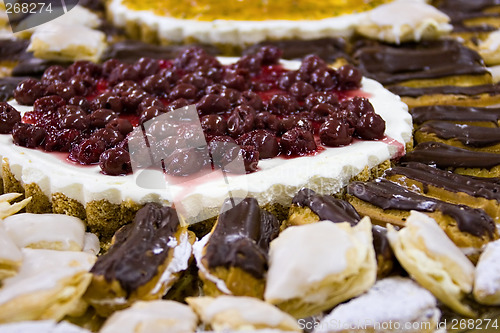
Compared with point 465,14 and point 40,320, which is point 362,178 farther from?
point 465,14

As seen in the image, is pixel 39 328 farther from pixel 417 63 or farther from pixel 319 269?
pixel 417 63

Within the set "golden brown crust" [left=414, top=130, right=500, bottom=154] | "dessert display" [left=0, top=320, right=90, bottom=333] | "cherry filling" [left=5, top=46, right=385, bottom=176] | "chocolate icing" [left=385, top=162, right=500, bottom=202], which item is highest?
"cherry filling" [left=5, top=46, right=385, bottom=176]

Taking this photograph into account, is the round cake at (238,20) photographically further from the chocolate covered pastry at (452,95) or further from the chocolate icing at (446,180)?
the chocolate icing at (446,180)

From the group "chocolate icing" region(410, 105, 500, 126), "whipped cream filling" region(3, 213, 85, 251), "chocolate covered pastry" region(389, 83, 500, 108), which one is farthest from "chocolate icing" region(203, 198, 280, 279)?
"chocolate covered pastry" region(389, 83, 500, 108)

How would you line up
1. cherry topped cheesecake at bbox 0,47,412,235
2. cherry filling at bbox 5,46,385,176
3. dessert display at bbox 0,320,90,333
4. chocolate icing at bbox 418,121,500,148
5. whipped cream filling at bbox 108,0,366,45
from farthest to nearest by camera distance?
whipped cream filling at bbox 108,0,366,45
chocolate icing at bbox 418,121,500,148
cherry filling at bbox 5,46,385,176
cherry topped cheesecake at bbox 0,47,412,235
dessert display at bbox 0,320,90,333

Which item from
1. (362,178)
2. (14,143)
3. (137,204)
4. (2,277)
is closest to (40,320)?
(2,277)

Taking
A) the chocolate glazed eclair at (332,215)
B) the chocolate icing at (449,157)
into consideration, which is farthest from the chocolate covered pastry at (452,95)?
the chocolate glazed eclair at (332,215)

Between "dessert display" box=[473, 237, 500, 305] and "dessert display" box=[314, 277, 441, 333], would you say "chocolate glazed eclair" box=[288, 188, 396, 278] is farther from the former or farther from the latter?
"dessert display" box=[473, 237, 500, 305]

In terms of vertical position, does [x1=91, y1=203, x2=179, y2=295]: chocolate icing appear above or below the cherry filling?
below
